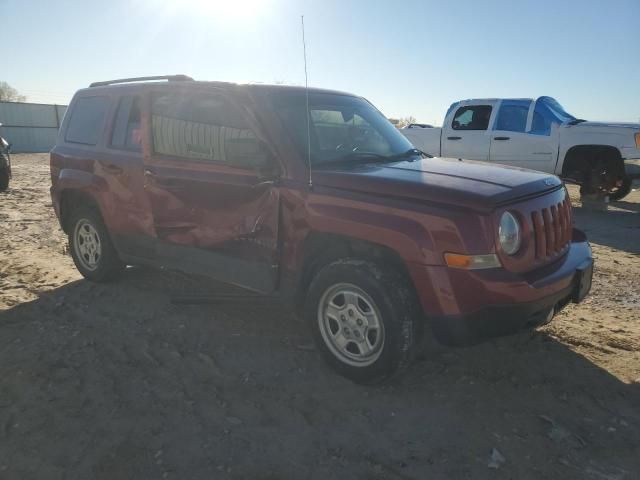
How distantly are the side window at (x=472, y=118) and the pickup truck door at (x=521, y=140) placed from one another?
11.2 inches

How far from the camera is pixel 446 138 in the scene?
37.4 feet

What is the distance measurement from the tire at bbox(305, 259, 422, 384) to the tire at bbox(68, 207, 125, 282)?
260 cm

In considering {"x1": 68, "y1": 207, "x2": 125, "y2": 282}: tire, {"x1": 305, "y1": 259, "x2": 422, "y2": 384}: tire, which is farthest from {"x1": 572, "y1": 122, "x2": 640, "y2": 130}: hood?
{"x1": 68, "y1": 207, "x2": 125, "y2": 282}: tire

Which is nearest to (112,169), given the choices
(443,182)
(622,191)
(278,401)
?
(278,401)

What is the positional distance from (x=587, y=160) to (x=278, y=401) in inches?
361

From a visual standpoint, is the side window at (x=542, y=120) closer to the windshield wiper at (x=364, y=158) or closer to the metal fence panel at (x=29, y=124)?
the windshield wiper at (x=364, y=158)

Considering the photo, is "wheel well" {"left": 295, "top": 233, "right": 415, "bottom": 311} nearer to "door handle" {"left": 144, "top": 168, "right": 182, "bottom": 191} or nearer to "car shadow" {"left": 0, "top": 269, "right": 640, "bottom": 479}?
"car shadow" {"left": 0, "top": 269, "right": 640, "bottom": 479}

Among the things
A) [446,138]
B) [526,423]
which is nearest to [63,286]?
[526,423]

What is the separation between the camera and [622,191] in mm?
10102

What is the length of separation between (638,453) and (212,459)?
2.18 m

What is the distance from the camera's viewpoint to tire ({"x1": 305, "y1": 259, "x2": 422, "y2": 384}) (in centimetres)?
297

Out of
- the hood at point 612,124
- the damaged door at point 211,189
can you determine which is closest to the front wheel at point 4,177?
the damaged door at point 211,189

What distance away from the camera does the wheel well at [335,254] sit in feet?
10.1

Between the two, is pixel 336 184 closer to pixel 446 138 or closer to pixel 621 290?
pixel 621 290
